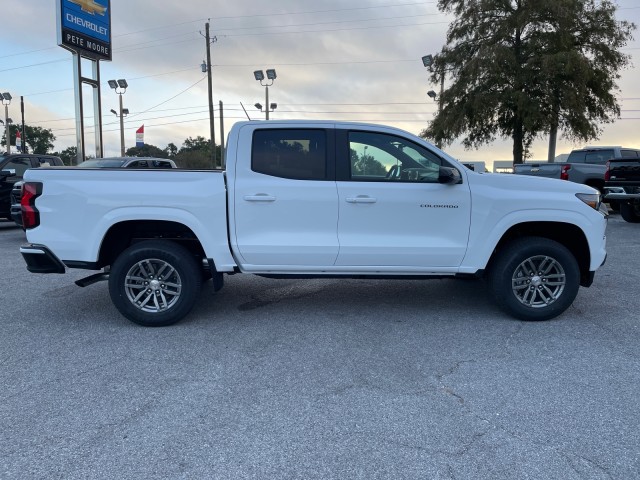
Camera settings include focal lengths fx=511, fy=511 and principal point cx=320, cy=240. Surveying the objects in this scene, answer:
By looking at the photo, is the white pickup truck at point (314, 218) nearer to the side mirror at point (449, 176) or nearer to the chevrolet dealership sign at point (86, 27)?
the side mirror at point (449, 176)

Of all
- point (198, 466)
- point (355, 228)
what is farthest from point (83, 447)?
point (355, 228)

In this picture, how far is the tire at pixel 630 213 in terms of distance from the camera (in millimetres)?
13492

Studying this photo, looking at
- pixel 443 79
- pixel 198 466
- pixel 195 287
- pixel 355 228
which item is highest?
pixel 443 79

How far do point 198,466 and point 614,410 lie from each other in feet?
8.59

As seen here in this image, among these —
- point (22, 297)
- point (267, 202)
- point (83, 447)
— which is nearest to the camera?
point (83, 447)

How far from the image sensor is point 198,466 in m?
2.71

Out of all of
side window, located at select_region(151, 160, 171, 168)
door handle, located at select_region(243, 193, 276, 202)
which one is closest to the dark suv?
side window, located at select_region(151, 160, 171, 168)

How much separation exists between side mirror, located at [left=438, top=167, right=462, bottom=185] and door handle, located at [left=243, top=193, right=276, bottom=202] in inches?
62.6

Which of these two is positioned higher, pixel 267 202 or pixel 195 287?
pixel 267 202

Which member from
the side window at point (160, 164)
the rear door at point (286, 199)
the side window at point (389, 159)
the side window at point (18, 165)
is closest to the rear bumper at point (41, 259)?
the rear door at point (286, 199)

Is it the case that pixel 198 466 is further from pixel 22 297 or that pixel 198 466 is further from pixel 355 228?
pixel 22 297

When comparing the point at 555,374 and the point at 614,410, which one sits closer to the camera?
the point at 614,410

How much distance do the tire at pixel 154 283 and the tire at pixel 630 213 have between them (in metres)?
12.7

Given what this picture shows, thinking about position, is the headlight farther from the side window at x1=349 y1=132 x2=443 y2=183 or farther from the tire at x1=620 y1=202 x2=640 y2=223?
the tire at x1=620 y1=202 x2=640 y2=223
